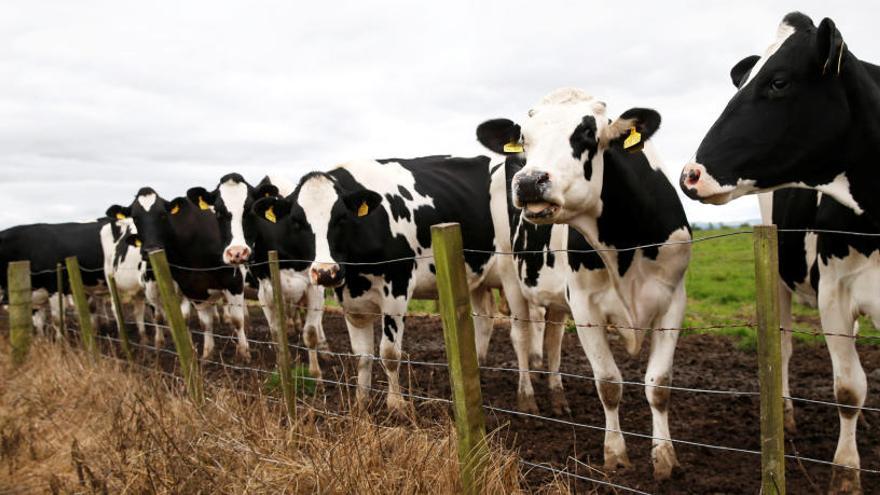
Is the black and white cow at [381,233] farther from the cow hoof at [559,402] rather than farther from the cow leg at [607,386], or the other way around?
the cow leg at [607,386]

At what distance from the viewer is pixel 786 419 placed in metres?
5.46

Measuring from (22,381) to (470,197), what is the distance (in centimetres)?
476

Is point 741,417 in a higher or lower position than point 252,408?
lower

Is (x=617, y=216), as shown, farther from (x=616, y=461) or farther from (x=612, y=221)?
(x=616, y=461)

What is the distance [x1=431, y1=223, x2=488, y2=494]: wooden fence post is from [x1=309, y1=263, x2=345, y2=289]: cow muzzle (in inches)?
106

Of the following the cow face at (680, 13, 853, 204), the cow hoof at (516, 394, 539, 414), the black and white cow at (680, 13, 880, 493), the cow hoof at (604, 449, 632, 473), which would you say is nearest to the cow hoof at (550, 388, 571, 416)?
the cow hoof at (516, 394, 539, 414)

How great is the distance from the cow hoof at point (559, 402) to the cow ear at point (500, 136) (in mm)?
2326

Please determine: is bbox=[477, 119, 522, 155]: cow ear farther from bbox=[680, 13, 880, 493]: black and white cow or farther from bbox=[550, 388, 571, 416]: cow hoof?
bbox=[550, 388, 571, 416]: cow hoof

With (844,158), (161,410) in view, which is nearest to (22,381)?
(161,410)

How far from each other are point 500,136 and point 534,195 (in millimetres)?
1274

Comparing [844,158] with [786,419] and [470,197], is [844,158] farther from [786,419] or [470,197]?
[470,197]

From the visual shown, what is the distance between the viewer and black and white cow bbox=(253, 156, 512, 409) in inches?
255

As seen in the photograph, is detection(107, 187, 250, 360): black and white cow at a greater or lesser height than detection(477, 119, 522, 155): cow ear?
lesser

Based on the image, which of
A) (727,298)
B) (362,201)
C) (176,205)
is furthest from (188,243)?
(727,298)
